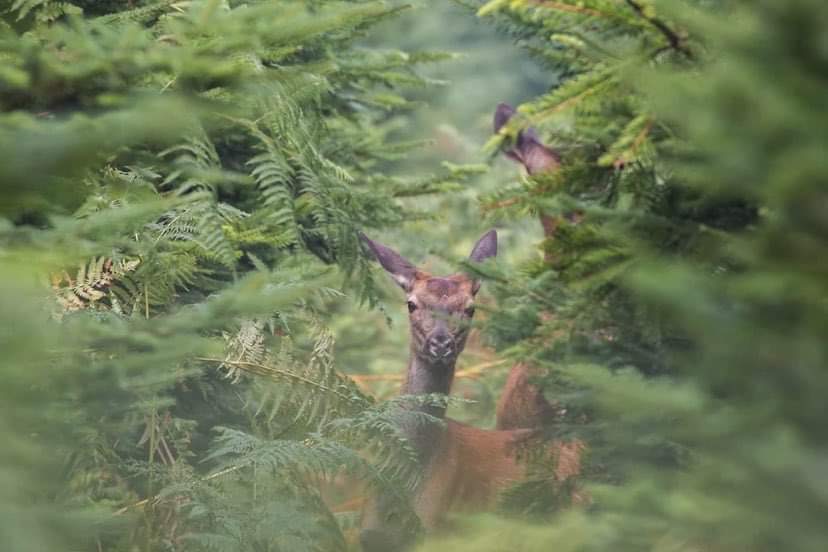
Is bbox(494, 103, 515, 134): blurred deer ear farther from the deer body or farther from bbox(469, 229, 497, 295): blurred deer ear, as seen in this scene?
bbox(469, 229, 497, 295): blurred deer ear

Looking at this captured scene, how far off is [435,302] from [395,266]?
35 centimetres

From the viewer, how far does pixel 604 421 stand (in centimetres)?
358

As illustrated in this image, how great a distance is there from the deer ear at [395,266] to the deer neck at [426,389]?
0.42 m

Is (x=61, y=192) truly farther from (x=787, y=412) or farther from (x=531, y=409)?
(x=531, y=409)

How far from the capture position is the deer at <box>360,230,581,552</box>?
5.95 metres

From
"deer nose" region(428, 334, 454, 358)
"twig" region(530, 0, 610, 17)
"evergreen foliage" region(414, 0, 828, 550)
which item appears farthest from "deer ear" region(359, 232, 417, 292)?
"twig" region(530, 0, 610, 17)

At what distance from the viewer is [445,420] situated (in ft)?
20.9

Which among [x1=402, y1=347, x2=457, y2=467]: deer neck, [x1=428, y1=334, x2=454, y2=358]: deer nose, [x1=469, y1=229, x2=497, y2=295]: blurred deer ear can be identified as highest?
[x1=469, y1=229, x2=497, y2=295]: blurred deer ear

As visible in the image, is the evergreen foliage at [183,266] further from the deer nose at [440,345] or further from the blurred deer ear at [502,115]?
the blurred deer ear at [502,115]

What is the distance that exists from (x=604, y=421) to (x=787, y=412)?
5.54 ft

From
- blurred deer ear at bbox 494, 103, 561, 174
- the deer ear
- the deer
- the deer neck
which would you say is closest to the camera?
blurred deer ear at bbox 494, 103, 561, 174

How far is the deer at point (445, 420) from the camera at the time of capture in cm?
595

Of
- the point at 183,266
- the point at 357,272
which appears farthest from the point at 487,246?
the point at 183,266

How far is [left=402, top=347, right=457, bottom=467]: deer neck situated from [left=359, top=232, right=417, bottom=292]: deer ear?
42cm
